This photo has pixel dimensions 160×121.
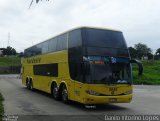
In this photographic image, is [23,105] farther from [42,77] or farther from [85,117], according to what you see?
[42,77]

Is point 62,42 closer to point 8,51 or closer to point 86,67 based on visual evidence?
point 86,67

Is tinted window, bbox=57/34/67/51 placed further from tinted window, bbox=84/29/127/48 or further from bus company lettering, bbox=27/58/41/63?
bus company lettering, bbox=27/58/41/63

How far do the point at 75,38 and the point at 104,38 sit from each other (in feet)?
4.38

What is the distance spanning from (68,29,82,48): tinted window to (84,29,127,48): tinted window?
0.42 m

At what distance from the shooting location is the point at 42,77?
23.9m

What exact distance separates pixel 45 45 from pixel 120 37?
23.0 feet

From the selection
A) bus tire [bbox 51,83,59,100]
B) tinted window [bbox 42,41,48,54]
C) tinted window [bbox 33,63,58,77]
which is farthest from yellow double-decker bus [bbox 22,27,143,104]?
tinted window [bbox 42,41,48,54]

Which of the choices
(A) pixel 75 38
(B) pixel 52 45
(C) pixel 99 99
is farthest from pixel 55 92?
(C) pixel 99 99

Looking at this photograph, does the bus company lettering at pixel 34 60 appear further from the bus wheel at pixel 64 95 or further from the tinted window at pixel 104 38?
the tinted window at pixel 104 38

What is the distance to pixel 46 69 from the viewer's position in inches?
903

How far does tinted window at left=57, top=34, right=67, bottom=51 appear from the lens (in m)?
19.3

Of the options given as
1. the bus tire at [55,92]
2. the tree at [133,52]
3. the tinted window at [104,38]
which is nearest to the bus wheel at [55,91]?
the bus tire at [55,92]

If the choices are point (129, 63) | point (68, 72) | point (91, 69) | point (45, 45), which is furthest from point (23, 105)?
point (45, 45)

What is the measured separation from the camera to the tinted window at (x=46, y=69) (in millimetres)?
20797
